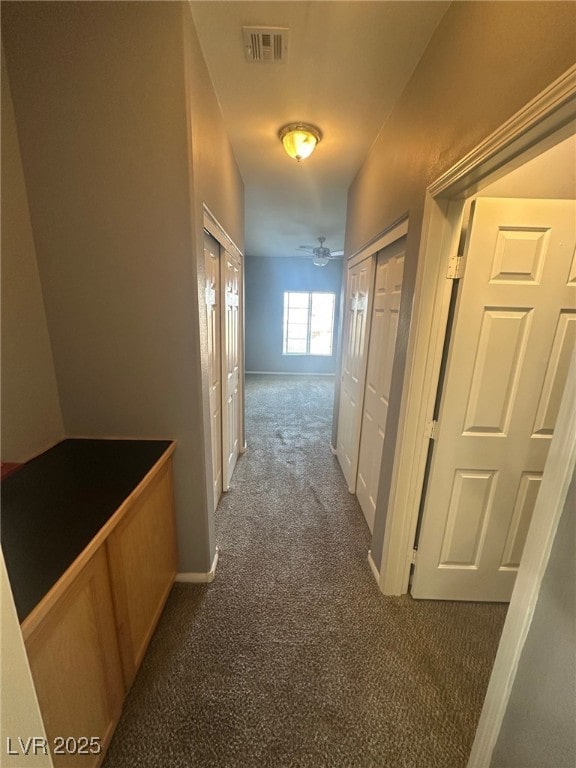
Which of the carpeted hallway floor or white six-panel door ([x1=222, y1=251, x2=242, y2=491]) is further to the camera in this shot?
white six-panel door ([x1=222, y1=251, x2=242, y2=491])

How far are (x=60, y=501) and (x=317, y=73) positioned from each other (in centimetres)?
225

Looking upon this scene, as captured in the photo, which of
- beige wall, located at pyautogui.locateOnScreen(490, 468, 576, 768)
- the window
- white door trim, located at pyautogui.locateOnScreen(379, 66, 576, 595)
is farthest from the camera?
the window

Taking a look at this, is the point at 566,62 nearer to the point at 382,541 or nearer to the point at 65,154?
the point at 65,154

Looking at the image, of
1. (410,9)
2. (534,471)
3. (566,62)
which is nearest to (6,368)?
(566,62)

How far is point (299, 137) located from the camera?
190 cm

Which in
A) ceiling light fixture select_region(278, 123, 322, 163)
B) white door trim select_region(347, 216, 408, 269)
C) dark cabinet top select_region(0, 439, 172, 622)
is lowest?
dark cabinet top select_region(0, 439, 172, 622)

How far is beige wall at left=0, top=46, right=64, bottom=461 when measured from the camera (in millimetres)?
1187

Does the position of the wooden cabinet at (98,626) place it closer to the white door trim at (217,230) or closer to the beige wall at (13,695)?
the beige wall at (13,695)

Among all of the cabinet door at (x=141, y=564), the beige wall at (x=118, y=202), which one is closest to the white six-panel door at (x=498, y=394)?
the beige wall at (x=118, y=202)

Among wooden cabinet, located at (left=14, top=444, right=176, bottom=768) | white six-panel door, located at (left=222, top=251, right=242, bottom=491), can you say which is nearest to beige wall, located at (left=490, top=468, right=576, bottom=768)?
wooden cabinet, located at (left=14, top=444, right=176, bottom=768)

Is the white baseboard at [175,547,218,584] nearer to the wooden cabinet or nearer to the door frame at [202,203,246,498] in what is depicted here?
the wooden cabinet

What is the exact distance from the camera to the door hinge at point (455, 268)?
1.28 metres

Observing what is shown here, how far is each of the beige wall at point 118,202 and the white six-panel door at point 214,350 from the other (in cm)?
47

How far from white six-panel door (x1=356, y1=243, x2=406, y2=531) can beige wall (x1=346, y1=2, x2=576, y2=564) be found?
212 mm
